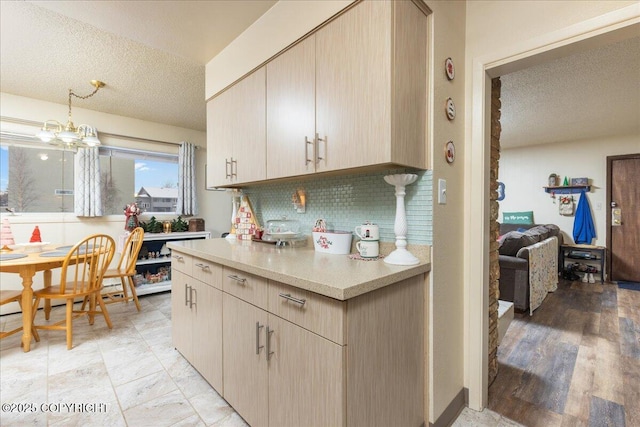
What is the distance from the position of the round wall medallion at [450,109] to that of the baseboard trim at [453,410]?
5.04 ft

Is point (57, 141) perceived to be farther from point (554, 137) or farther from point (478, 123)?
point (554, 137)

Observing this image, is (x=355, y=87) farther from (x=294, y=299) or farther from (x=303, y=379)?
(x=303, y=379)

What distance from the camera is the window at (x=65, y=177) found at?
134 inches

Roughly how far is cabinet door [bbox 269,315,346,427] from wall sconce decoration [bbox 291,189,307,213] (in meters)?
1.04

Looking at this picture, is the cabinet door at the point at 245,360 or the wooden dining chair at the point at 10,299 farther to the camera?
the wooden dining chair at the point at 10,299

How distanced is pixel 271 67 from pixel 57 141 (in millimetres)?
2530

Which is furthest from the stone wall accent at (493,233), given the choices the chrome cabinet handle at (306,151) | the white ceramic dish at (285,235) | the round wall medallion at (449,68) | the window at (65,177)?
the window at (65,177)

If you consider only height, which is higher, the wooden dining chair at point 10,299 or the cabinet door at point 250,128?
the cabinet door at point 250,128

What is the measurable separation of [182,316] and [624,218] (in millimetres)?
A: 6529

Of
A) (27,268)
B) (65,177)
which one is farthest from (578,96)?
(65,177)

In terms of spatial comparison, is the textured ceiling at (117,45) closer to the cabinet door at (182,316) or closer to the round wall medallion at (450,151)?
the round wall medallion at (450,151)

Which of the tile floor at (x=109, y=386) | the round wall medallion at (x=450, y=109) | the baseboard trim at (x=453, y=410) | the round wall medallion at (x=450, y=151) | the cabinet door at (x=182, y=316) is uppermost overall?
the round wall medallion at (x=450, y=109)

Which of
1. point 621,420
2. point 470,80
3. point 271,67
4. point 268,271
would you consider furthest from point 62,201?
point 621,420

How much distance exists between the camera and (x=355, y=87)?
4.52 feet
